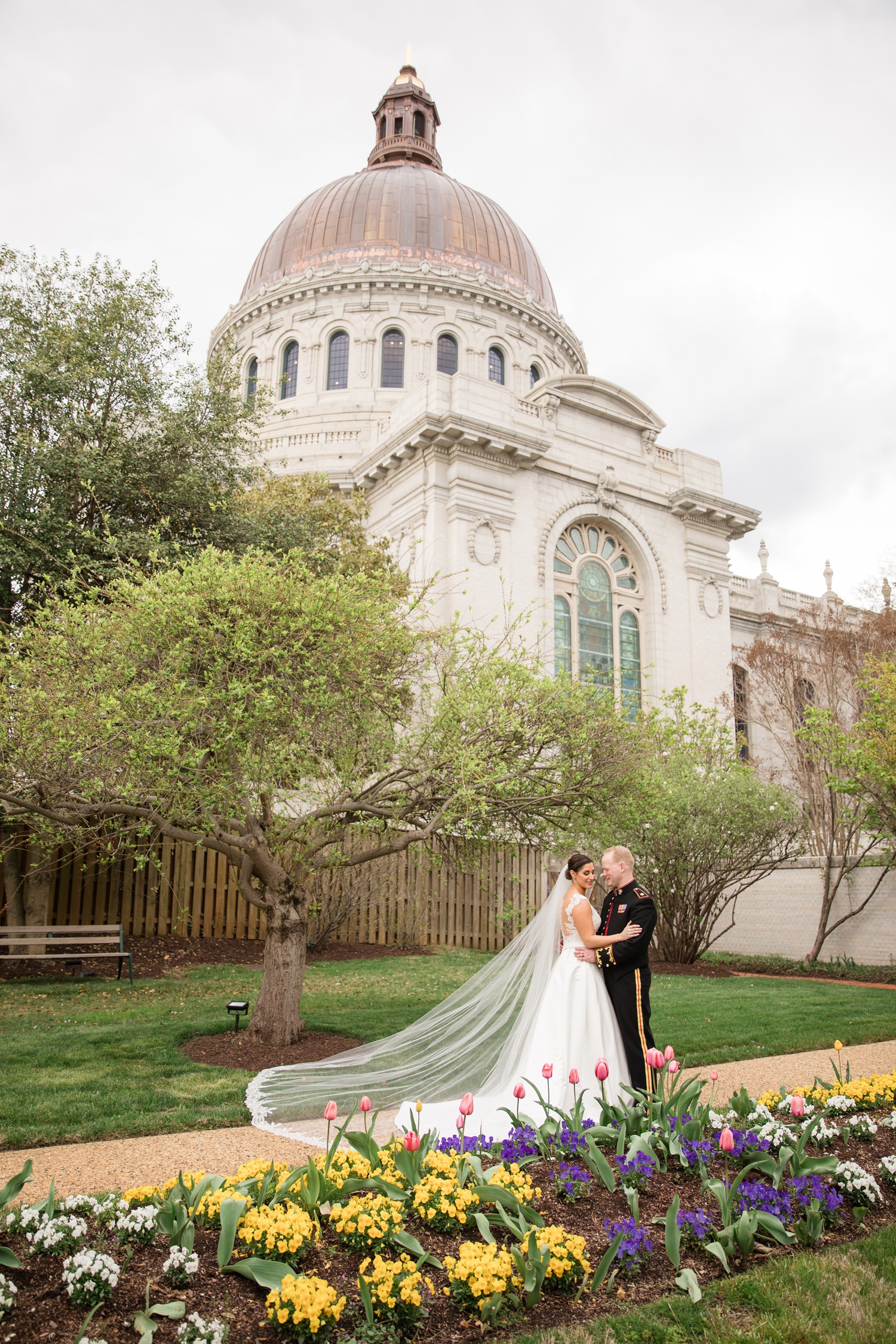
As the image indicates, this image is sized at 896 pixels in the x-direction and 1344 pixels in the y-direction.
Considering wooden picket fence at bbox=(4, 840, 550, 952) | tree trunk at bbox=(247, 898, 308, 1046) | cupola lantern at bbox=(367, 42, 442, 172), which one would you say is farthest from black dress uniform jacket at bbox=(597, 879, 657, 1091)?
cupola lantern at bbox=(367, 42, 442, 172)

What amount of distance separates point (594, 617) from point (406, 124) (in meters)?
39.7

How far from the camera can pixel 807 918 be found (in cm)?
2344

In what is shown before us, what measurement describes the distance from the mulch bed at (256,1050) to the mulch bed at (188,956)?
5120mm

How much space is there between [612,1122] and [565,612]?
26.4 m

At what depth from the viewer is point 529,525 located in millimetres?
30234

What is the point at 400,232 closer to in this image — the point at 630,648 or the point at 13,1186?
the point at 630,648

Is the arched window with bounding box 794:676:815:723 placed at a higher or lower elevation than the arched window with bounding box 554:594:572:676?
lower

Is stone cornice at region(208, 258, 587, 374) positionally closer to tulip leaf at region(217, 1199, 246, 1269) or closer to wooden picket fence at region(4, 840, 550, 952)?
wooden picket fence at region(4, 840, 550, 952)

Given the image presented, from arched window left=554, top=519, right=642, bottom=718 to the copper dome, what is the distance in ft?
60.3

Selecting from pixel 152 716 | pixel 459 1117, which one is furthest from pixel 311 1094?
pixel 152 716

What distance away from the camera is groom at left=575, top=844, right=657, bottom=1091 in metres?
6.80

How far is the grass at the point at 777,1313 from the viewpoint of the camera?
382 cm

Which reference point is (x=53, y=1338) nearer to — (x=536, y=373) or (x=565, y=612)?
(x=565, y=612)

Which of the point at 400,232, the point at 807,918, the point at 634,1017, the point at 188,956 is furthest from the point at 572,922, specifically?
the point at 400,232
